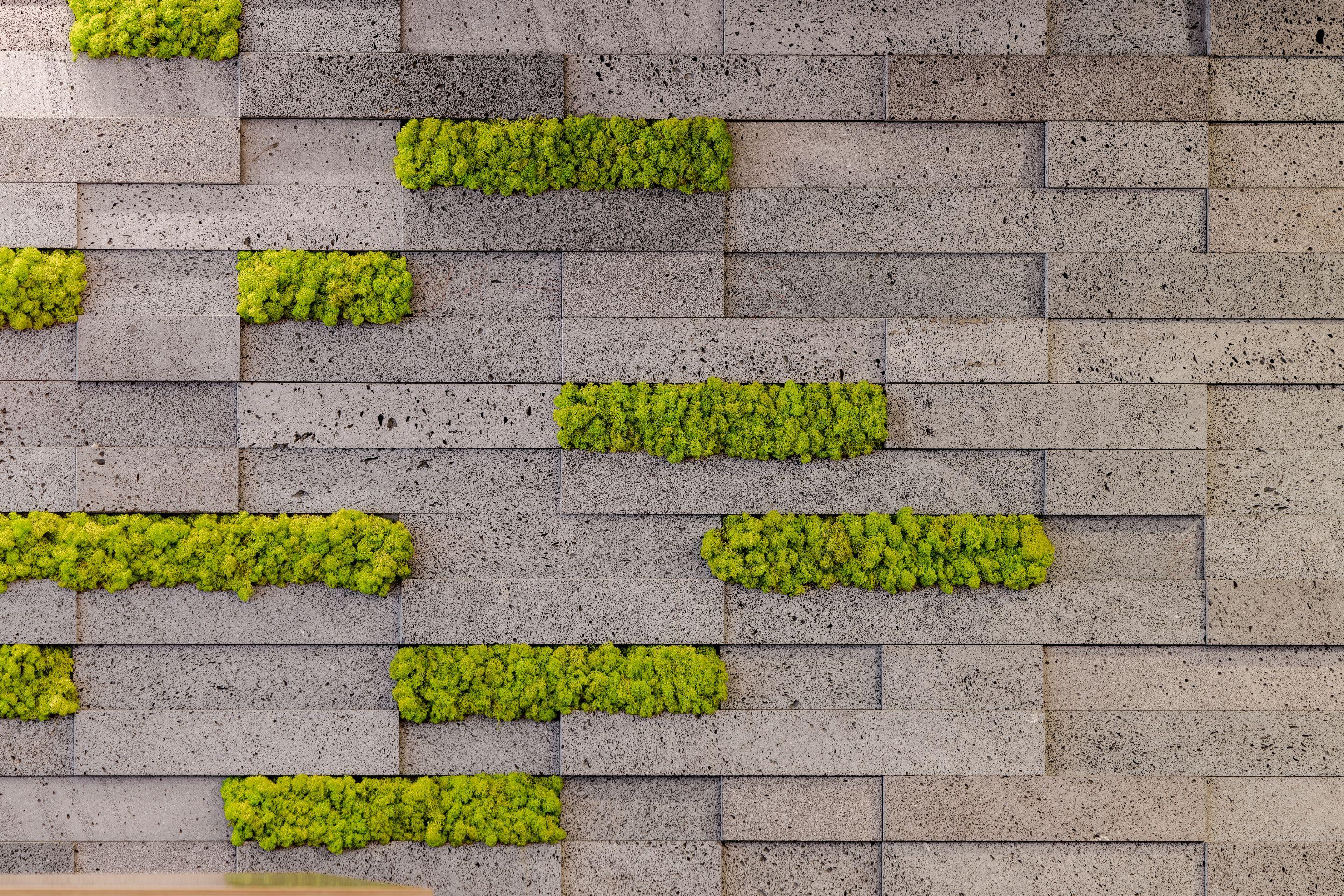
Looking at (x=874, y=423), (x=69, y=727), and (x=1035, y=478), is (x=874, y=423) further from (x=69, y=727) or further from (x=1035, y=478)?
(x=69, y=727)

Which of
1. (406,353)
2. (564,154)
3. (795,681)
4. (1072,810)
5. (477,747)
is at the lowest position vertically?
(1072,810)

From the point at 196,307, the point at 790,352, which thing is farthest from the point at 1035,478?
the point at 196,307

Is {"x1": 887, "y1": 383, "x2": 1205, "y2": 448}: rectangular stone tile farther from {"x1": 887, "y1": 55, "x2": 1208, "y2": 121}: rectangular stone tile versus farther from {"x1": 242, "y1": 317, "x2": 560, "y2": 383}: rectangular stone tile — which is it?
{"x1": 242, "y1": 317, "x2": 560, "y2": 383}: rectangular stone tile

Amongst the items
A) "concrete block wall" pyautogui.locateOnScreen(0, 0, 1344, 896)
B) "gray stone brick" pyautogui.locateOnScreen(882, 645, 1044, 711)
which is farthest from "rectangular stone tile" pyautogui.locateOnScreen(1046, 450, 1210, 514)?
"gray stone brick" pyautogui.locateOnScreen(882, 645, 1044, 711)

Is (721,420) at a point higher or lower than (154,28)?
lower

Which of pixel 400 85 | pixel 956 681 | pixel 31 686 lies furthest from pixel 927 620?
pixel 31 686

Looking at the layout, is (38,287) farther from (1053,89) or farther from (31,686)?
(1053,89)

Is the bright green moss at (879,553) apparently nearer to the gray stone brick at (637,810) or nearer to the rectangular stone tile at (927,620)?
the rectangular stone tile at (927,620)
